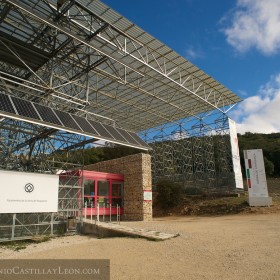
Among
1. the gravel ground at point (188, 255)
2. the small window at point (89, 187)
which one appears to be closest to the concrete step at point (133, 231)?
the gravel ground at point (188, 255)

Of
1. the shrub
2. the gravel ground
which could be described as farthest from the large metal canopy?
the shrub

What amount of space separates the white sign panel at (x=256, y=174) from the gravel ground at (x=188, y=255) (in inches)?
360

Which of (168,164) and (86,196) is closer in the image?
(86,196)

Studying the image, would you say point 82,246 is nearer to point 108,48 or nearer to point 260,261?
point 260,261

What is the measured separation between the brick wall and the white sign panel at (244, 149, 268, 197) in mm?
7314

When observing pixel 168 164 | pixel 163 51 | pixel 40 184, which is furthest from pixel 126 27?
pixel 168 164

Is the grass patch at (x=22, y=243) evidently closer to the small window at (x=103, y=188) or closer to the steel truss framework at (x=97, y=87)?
the steel truss framework at (x=97, y=87)

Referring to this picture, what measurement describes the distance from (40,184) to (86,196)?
654 cm

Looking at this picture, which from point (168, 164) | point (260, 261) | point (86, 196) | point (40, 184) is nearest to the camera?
point (260, 261)

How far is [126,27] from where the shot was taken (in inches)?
595

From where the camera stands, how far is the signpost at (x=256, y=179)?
19719 mm

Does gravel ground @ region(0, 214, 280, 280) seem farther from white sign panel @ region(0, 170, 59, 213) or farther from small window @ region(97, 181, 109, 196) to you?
small window @ region(97, 181, 109, 196)

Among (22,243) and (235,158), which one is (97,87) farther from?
(235,158)

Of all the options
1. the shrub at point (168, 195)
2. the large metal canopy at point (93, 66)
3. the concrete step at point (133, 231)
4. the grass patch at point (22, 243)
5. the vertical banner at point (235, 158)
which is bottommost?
the grass patch at point (22, 243)
